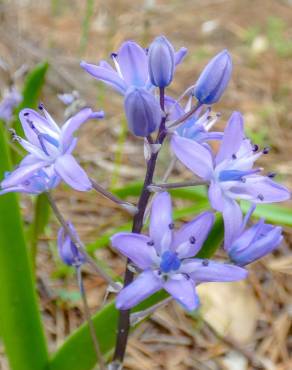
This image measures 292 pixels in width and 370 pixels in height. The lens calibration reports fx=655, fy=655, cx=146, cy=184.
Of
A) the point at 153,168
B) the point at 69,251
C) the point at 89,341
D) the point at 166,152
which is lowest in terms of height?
the point at 166,152

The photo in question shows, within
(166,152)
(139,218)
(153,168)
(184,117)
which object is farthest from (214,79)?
(166,152)

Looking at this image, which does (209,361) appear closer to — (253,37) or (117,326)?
(117,326)

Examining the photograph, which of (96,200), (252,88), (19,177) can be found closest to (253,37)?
(252,88)

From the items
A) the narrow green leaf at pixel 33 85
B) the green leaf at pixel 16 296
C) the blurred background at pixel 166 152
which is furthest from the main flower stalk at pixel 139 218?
the narrow green leaf at pixel 33 85

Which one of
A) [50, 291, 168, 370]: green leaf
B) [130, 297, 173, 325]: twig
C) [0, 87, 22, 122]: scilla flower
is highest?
[0, 87, 22, 122]: scilla flower

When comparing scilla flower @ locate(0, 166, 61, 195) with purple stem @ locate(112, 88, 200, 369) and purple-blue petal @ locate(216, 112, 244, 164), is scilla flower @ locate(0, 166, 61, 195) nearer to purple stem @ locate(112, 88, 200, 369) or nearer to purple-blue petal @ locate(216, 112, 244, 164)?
purple stem @ locate(112, 88, 200, 369)

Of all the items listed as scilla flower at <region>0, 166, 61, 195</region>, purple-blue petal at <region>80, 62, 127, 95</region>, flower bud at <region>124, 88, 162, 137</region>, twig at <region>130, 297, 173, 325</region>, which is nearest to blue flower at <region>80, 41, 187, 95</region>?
purple-blue petal at <region>80, 62, 127, 95</region>

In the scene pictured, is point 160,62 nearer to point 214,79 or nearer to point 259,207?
point 214,79
